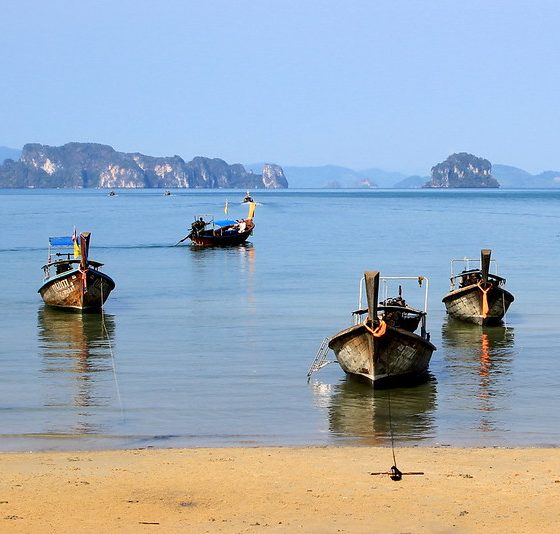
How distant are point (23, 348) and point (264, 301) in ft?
60.2

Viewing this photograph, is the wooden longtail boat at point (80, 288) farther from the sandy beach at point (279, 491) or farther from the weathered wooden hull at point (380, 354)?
the sandy beach at point (279, 491)

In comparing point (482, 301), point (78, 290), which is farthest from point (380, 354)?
point (78, 290)

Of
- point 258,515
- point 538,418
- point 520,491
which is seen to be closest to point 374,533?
point 258,515

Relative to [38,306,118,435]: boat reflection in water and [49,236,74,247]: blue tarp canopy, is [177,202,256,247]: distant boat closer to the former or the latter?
[49,236,74,247]: blue tarp canopy

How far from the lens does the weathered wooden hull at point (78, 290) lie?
50281 mm

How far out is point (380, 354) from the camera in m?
30.8

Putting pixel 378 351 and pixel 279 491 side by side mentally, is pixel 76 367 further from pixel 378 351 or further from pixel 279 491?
pixel 279 491

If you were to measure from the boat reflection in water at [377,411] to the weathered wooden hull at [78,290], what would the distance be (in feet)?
68.5

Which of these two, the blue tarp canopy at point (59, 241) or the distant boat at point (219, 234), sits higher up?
the blue tarp canopy at point (59, 241)

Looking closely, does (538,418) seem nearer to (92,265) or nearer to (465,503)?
(465,503)

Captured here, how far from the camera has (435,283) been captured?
64438mm

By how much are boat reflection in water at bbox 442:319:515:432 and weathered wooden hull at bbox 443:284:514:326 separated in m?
0.36

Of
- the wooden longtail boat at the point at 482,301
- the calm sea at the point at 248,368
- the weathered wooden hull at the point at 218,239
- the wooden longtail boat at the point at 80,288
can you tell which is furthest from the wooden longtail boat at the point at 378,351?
the weathered wooden hull at the point at 218,239

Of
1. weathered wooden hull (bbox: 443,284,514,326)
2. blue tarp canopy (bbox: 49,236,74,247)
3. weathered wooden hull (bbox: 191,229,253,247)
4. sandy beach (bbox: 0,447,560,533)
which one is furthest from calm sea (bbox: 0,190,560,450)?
weathered wooden hull (bbox: 191,229,253,247)
